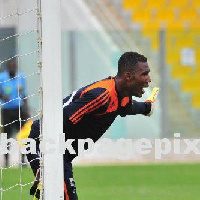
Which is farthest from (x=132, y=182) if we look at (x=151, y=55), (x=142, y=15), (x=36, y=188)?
(x=142, y=15)

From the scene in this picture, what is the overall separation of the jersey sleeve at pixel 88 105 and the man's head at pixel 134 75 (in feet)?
0.71

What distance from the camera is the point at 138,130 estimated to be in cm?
1617

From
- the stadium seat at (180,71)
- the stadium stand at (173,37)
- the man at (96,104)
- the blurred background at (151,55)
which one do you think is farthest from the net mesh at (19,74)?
the stadium seat at (180,71)

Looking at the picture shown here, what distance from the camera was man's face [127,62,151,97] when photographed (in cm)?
592

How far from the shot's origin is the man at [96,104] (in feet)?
18.9

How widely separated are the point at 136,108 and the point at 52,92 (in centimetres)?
152

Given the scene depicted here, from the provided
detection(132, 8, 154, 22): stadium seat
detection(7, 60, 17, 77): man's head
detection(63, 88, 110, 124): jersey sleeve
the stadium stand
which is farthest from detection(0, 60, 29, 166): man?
detection(63, 88, 110, 124): jersey sleeve

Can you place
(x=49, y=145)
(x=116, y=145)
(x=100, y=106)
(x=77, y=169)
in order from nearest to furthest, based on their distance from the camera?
(x=49, y=145) < (x=100, y=106) < (x=77, y=169) < (x=116, y=145)

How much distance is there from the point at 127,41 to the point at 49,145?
37.6 ft

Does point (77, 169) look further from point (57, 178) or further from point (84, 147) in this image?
point (57, 178)

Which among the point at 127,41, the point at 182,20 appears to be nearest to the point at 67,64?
the point at 127,41

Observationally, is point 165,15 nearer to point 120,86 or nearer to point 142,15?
point 142,15

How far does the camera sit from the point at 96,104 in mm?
5738

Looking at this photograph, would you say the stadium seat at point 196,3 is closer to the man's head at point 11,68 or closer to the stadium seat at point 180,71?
the stadium seat at point 180,71
